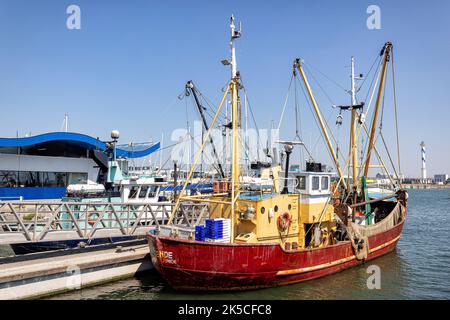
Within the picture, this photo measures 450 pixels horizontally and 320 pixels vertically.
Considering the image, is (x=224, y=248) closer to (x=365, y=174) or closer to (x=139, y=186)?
(x=139, y=186)

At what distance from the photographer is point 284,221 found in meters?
15.3

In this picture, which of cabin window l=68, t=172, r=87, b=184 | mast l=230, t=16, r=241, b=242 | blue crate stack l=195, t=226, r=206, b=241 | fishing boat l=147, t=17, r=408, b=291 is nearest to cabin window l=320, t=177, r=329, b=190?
fishing boat l=147, t=17, r=408, b=291

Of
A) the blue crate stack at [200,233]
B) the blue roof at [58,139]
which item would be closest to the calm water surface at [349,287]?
the blue crate stack at [200,233]

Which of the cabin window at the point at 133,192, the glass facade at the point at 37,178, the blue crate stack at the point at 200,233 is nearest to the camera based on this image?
the blue crate stack at the point at 200,233

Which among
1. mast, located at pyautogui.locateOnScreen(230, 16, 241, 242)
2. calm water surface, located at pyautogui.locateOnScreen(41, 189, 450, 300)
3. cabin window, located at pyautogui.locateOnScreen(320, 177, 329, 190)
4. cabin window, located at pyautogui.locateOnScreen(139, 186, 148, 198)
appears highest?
mast, located at pyautogui.locateOnScreen(230, 16, 241, 242)

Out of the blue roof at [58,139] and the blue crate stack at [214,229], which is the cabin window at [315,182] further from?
the blue roof at [58,139]

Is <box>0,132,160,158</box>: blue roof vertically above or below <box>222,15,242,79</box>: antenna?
below

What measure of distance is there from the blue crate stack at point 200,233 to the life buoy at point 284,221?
3.61 m

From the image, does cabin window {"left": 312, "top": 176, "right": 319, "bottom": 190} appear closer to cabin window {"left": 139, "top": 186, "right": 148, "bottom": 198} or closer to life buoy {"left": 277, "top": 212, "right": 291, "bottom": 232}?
life buoy {"left": 277, "top": 212, "right": 291, "bottom": 232}

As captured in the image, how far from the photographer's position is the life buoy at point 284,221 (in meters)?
15.2

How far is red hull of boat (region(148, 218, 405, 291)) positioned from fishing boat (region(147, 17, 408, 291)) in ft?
0.12

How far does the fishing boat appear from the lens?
12797 mm

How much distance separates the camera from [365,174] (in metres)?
24.5

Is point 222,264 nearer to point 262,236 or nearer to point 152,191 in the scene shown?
point 262,236
